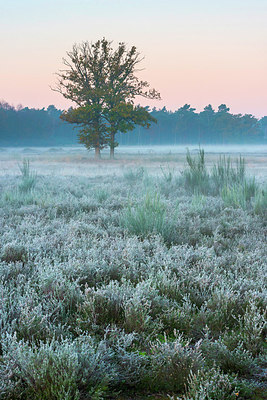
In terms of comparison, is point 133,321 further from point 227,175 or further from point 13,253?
point 227,175

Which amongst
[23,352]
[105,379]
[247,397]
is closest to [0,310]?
[23,352]

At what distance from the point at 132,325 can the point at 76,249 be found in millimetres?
2137

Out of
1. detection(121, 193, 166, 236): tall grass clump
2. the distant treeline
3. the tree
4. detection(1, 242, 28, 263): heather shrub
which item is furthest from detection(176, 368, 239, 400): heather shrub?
the distant treeline

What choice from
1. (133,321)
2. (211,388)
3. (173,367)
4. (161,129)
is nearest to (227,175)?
(133,321)

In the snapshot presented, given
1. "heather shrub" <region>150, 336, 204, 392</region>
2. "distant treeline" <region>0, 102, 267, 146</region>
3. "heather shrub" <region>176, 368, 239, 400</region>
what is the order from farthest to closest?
"distant treeline" <region>0, 102, 267, 146</region>
"heather shrub" <region>150, 336, 204, 392</region>
"heather shrub" <region>176, 368, 239, 400</region>

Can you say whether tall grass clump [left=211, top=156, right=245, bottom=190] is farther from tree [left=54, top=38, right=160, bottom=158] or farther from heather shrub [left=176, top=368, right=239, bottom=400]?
tree [left=54, top=38, right=160, bottom=158]

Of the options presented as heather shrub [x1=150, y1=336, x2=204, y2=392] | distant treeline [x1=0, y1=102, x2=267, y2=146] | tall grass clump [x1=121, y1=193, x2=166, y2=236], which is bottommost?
heather shrub [x1=150, y1=336, x2=204, y2=392]

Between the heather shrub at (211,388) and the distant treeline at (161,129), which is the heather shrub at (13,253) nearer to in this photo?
the heather shrub at (211,388)

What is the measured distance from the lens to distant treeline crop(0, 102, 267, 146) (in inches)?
3497

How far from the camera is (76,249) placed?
189 inches

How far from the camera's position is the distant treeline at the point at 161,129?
88.8m

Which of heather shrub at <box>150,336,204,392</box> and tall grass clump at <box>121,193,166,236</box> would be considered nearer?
heather shrub at <box>150,336,204,392</box>

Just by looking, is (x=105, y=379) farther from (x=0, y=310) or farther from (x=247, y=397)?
(x=0, y=310)

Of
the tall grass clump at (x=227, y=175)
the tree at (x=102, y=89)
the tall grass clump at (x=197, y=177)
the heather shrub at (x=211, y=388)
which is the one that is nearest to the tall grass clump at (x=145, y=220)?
the heather shrub at (x=211, y=388)
